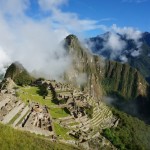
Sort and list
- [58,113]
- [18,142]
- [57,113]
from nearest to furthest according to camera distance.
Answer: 1. [18,142]
2. [57,113]
3. [58,113]

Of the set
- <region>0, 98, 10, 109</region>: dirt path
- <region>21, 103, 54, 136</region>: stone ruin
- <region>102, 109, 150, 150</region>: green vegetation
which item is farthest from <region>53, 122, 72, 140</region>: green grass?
<region>102, 109, 150, 150</region>: green vegetation

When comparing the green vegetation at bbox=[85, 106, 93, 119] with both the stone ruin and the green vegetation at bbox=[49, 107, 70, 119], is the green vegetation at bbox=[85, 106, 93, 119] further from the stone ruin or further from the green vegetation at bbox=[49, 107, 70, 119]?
the stone ruin

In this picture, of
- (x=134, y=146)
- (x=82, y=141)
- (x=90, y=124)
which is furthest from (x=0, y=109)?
(x=134, y=146)

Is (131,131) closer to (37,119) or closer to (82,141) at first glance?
(82,141)

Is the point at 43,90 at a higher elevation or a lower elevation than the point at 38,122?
higher

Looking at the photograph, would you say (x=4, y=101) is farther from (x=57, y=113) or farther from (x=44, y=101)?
(x=44, y=101)

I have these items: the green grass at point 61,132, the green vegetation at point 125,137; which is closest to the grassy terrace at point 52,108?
the green grass at point 61,132

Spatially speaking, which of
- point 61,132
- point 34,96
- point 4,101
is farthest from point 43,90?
point 4,101

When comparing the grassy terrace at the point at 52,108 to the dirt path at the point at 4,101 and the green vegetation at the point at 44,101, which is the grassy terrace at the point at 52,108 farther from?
the dirt path at the point at 4,101
